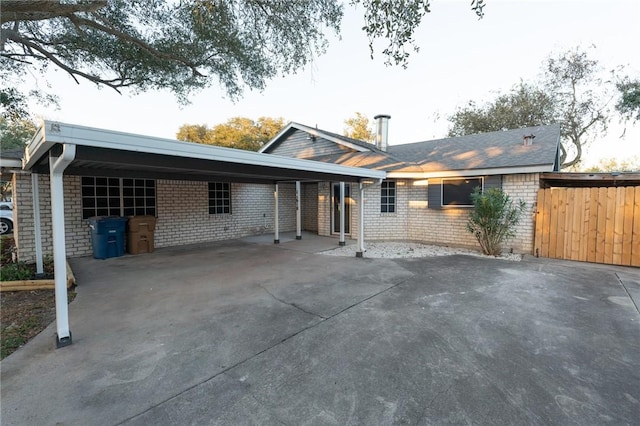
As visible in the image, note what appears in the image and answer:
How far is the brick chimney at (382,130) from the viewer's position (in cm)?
1287

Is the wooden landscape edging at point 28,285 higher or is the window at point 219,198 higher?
the window at point 219,198

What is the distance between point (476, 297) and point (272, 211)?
9617 millimetres

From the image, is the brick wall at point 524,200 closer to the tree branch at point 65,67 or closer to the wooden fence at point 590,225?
the wooden fence at point 590,225

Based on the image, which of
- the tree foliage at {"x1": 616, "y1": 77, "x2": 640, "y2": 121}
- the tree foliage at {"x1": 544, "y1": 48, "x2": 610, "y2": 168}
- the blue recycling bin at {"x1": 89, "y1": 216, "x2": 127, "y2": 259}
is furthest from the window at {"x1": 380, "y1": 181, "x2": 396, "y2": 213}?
the tree foliage at {"x1": 544, "y1": 48, "x2": 610, "y2": 168}

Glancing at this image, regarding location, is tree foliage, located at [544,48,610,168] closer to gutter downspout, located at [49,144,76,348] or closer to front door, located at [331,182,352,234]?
front door, located at [331,182,352,234]

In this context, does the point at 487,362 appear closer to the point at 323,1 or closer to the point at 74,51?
the point at 323,1

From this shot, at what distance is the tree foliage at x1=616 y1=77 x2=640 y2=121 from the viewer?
14.9 meters

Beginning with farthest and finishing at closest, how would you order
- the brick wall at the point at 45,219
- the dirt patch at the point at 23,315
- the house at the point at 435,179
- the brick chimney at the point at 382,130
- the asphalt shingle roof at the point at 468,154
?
the brick chimney at the point at 382,130 → the asphalt shingle roof at the point at 468,154 → the house at the point at 435,179 → the brick wall at the point at 45,219 → the dirt patch at the point at 23,315

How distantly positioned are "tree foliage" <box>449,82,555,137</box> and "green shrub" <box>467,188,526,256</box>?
15246mm

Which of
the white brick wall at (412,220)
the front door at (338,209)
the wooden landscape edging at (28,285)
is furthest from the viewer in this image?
the front door at (338,209)

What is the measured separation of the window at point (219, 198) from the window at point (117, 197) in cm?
198

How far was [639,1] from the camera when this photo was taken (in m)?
6.29

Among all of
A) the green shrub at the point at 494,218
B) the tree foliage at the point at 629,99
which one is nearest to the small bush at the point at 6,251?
the green shrub at the point at 494,218

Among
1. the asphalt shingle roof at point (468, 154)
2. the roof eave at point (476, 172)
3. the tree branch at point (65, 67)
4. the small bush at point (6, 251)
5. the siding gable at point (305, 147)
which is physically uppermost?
the tree branch at point (65, 67)
